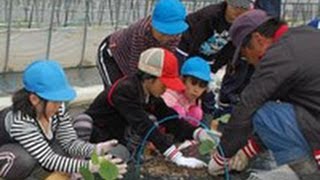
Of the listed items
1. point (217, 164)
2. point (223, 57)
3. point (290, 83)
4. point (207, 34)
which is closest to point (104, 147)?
point (217, 164)

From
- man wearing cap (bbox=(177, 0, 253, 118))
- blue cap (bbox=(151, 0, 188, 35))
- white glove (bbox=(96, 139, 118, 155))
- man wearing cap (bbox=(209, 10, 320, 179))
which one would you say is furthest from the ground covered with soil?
man wearing cap (bbox=(177, 0, 253, 118))

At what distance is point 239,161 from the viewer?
10.5 ft

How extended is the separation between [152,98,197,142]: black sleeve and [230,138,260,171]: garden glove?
0.41 meters

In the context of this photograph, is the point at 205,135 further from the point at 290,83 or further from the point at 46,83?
the point at 46,83

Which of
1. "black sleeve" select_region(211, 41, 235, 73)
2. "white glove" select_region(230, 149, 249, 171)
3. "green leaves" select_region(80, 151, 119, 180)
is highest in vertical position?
"black sleeve" select_region(211, 41, 235, 73)

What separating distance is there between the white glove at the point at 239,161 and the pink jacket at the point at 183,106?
44cm

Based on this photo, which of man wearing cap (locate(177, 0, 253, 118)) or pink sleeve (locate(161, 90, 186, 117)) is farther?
man wearing cap (locate(177, 0, 253, 118))

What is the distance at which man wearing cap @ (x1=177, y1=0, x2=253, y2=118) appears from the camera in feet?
13.0

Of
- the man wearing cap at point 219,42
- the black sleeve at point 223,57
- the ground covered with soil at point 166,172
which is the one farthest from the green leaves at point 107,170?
the black sleeve at point 223,57

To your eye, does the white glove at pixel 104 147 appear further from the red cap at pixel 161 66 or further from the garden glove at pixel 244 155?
the garden glove at pixel 244 155

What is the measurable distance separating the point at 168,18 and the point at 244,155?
765 mm

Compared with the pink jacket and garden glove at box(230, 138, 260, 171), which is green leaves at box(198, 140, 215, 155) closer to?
garden glove at box(230, 138, 260, 171)

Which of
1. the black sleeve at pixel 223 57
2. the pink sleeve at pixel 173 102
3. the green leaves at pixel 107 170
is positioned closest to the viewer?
the green leaves at pixel 107 170

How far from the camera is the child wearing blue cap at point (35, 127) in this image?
2.74m
